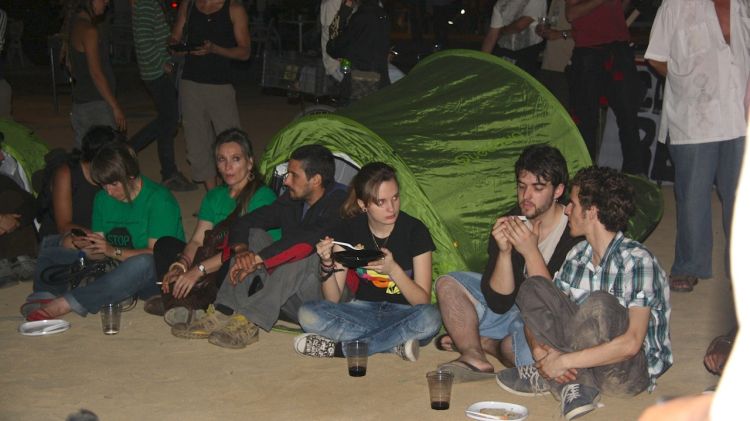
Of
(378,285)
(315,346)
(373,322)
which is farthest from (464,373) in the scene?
(315,346)

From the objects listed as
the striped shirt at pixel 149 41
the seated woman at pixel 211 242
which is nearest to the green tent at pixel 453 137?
the seated woman at pixel 211 242

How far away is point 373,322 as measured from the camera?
5578 millimetres

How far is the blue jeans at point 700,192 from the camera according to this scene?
651 cm

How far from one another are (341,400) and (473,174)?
199 centimetres

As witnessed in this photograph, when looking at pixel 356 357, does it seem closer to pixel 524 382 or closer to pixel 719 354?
pixel 524 382

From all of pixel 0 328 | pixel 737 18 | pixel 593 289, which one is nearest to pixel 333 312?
pixel 593 289

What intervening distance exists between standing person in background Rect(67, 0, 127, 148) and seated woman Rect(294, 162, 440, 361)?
10.7 feet

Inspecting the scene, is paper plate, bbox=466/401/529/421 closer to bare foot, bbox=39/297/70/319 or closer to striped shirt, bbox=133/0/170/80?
bare foot, bbox=39/297/70/319

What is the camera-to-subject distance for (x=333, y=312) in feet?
18.2

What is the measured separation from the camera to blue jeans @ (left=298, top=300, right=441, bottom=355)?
17.9 ft

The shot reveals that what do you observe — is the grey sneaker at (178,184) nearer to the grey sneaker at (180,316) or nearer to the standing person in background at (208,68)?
the standing person in background at (208,68)

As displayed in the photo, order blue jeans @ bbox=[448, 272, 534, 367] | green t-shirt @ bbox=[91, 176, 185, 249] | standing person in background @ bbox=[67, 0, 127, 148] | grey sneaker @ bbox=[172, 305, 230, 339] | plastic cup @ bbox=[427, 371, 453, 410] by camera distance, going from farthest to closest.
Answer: standing person in background @ bbox=[67, 0, 127, 148] < green t-shirt @ bbox=[91, 176, 185, 249] < grey sneaker @ bbox=[172, 305, 230, 339] < blue jeans @ bbox=[448, 272, 534, 367] < plastic cup @ bbox=[427, 371, 453, 410]

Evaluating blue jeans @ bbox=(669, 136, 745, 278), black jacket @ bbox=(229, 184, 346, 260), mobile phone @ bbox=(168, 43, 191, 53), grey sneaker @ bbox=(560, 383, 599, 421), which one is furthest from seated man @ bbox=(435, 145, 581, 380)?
mobile phone @ bbox=(168, 43, 191, 53)

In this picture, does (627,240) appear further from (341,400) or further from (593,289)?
(341,400)
